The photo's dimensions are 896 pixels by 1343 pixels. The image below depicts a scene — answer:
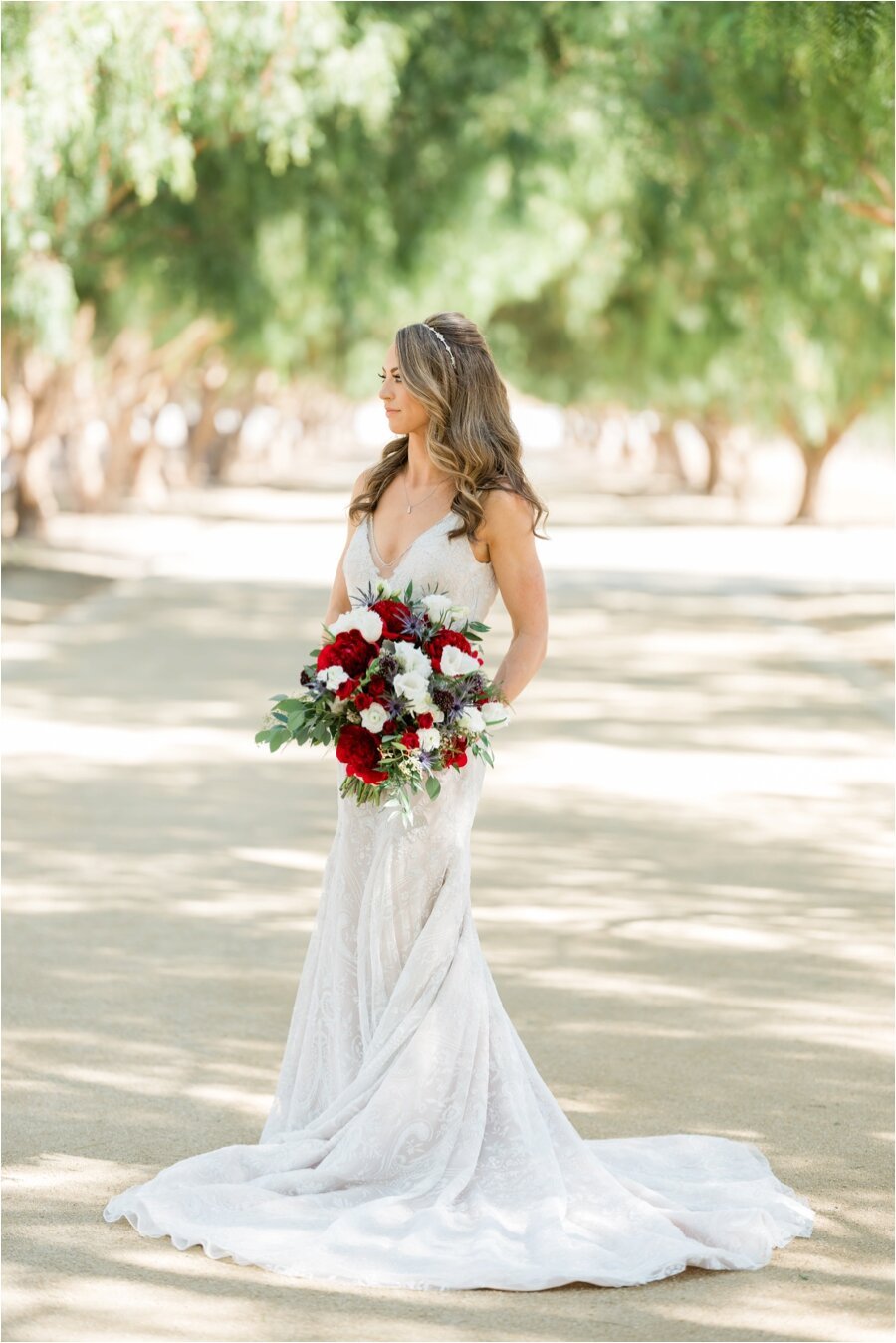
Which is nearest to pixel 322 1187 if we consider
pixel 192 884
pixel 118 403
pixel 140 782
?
pixel 192 884

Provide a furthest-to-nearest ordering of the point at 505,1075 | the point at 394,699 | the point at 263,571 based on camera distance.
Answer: the point at 263,571, the point at 505,1075, the point at 394,699

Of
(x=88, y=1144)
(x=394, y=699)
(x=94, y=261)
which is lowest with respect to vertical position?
(x=88, y=1144)

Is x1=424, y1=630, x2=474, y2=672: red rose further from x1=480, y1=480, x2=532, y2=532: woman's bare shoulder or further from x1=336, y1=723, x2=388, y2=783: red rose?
x1=480, y1=480, x2=532, y2=532: woman's bare shoulder

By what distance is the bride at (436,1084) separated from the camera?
4.41m

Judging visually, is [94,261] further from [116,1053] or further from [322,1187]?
[322,1187]

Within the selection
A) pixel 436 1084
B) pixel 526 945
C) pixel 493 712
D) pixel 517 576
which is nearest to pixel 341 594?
pixel 517 576

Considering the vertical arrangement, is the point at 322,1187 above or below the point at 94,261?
below

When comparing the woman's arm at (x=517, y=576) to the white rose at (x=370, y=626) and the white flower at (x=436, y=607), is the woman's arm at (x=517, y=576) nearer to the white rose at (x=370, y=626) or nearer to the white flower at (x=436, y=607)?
the white flower at (x=436, y=607)

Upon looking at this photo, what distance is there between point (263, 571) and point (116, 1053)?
19.5 meters

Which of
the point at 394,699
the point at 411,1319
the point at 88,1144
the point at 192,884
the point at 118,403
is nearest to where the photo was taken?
the point at 411,1319

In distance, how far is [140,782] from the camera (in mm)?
10617

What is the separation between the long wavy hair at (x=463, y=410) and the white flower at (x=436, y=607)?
24cm

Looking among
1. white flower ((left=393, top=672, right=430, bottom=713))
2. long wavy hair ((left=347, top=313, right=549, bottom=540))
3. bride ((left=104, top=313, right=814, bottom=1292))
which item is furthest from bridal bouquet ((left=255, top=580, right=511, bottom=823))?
long wavy hair ((left=347, top=313, right=549, bottom=540))

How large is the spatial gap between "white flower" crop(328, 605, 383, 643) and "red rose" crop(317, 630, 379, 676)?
0.04 feet
